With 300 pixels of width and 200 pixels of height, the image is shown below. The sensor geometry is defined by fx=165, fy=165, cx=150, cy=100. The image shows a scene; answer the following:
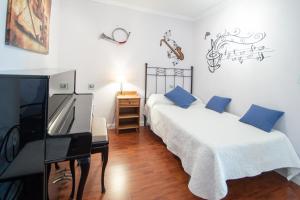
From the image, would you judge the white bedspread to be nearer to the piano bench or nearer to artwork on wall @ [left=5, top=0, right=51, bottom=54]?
the piano bench

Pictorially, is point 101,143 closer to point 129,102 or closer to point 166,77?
point 129,102

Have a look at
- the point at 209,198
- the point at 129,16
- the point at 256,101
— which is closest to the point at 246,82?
the point at 256,101

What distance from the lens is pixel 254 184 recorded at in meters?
1.86

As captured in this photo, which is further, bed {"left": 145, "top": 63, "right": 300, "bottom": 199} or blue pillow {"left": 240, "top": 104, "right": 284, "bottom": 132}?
blue pillow {"left": 240, "top": 104, "right": 284, "bottom": 132}

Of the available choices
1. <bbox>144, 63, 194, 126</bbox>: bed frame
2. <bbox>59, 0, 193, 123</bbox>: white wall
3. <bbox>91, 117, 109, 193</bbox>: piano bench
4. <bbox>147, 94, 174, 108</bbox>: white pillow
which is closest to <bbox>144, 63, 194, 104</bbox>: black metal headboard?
<bbox>144, 63, 194, 126</bbox>: bed frame

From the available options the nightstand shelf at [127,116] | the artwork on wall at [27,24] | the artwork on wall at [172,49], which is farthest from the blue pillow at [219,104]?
the artwork on wall at [27,24]

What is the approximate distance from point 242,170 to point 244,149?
0.20 metres

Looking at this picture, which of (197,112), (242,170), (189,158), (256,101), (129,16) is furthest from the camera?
(129,16)

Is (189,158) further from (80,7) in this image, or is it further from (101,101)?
(80,7)

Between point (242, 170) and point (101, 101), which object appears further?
point (101, 101)

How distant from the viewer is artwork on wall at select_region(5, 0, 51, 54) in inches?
44.4

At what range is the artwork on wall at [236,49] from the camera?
2340 mm

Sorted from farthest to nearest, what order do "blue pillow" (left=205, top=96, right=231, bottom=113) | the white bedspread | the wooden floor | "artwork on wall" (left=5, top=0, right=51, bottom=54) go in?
"blue pillow" (left=205, top=96, right=231, bottom=113), the wooden floor, the white bedspread, "artwork on wall" (left=5, top=0, right=51, bottom=54)

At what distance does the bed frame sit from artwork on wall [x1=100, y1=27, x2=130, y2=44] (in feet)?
2.20
